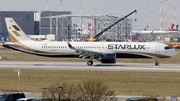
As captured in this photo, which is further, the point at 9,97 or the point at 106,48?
the point at 106,48

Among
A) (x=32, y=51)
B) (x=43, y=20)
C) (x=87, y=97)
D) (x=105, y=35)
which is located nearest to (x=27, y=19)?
(x=43, y=20)

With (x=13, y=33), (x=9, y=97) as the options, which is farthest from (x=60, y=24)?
(x=9, y=97)

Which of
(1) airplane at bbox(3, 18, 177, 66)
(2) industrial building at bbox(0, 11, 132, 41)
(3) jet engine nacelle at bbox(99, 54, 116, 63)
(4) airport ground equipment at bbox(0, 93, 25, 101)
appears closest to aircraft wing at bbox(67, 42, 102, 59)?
(1) airplane at bbox(3, 18, 177, 66)

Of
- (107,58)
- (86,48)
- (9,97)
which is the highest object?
(86,48)

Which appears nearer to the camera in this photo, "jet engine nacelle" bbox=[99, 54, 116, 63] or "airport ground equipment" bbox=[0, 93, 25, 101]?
"airport ground equipment" bbox=[0, 93, 25, 101]

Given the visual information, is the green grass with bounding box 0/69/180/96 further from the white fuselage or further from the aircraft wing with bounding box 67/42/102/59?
the white fuselage

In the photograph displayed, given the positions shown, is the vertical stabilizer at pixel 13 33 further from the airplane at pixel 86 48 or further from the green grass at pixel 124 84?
the green grass at pixel 124 84

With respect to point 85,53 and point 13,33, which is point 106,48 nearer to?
point 85,53

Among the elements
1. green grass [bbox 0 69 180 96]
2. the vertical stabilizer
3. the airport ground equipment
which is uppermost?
the vertical stabilizer

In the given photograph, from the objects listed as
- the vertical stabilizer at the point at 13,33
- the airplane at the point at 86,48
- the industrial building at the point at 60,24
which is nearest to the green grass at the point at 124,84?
the airplane at the point at 86,48

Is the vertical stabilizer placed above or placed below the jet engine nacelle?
above

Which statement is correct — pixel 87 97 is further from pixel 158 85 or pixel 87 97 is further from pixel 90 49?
pixel 90 49

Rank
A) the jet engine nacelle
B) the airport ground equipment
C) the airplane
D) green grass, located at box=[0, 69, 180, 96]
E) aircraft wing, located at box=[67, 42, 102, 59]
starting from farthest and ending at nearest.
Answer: the airplane → aircraft wing, located at box=[67, 42, 102, 59] → the jet engine nacelle → green grass, located at box=[0, 69, 180, 96] → the airport ground equipment

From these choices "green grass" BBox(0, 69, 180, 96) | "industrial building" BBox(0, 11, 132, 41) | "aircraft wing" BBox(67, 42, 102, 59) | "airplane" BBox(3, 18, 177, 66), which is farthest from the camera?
"industrial building" BBox(0, 11, 132, 41)
